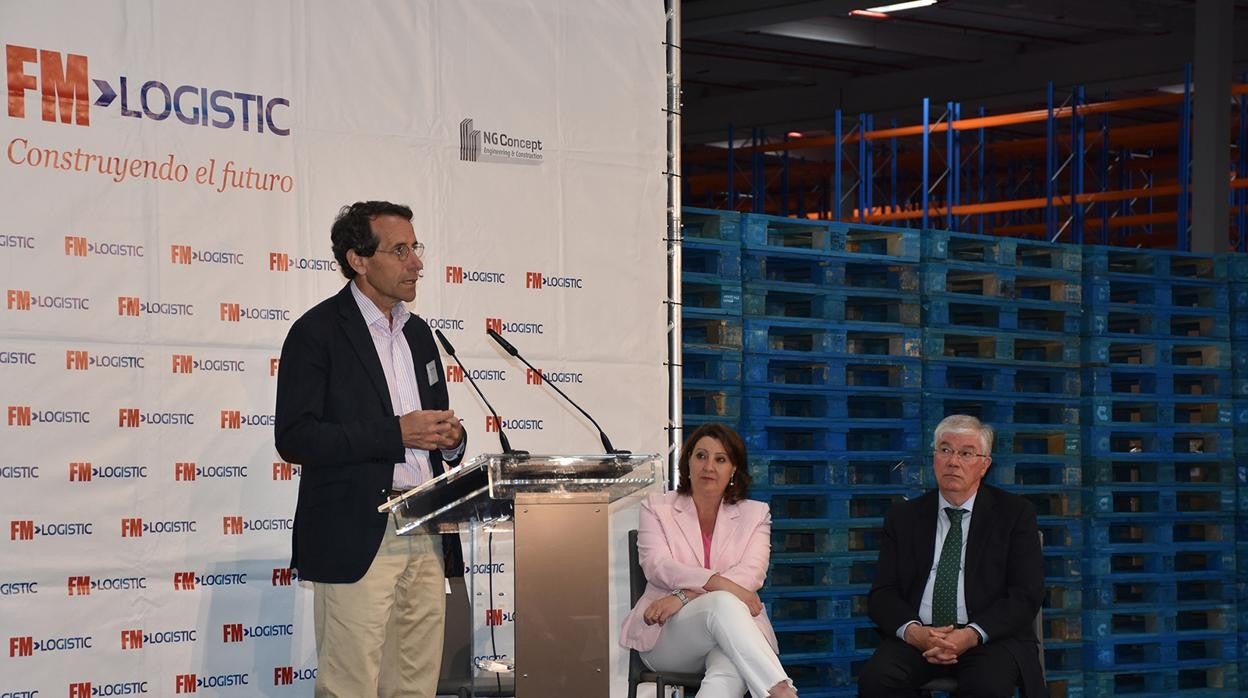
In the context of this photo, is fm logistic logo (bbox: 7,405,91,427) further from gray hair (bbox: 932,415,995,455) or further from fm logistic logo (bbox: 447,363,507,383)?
gray hair (bbox: 932,415,995,455)

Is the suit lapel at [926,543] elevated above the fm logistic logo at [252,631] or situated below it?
above

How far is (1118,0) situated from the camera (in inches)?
530

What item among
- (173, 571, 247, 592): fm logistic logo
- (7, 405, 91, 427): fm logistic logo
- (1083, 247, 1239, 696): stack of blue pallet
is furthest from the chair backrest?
(1083, 247, 1239, 696): stack of blue pallet

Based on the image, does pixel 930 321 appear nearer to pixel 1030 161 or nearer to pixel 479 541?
pixel 479 541

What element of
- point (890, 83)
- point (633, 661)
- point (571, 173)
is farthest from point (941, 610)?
point (890, 83)

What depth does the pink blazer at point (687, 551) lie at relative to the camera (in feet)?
18.5

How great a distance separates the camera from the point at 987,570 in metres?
5.86

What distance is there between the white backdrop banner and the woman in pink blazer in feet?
1.91

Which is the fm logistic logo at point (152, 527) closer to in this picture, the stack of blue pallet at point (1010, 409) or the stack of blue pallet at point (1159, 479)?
the stack of blue pallet at point (1010, 409)

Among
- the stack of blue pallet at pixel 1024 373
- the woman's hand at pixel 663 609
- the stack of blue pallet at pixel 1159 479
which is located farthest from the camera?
the stack of blue pallet at pixel 1159 479

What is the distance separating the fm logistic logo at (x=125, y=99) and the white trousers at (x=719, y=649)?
2.26m

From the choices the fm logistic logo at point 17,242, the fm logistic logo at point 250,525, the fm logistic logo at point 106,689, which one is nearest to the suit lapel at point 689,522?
the fm logistic logo at point 250,525

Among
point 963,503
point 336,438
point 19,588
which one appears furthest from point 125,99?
point 963,503

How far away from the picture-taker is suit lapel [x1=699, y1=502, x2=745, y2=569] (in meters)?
5.75
